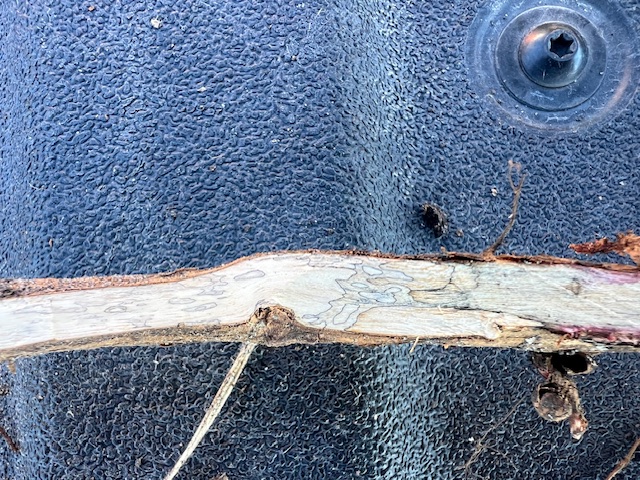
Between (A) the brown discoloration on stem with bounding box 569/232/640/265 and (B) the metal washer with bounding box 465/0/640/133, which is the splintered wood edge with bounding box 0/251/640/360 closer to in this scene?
(A) the brown discoloration on stem with bounding box 569/232/640/265

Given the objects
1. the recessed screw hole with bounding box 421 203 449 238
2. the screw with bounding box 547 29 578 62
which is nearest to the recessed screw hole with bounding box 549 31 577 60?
the screw with bounding box 547 29 578 62

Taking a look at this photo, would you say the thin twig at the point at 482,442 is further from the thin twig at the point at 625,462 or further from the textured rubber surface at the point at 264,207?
the thin twig at the point at 625,462

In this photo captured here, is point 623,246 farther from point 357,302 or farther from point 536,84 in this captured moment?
point 536,84

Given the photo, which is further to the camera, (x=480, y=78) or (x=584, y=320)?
(x=480, y=78)

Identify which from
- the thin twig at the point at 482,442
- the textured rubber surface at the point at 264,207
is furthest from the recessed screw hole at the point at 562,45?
the thin twig at the point at 482,442

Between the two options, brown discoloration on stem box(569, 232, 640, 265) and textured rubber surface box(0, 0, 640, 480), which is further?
textured rubber surface box(0, 0, 640, 480)

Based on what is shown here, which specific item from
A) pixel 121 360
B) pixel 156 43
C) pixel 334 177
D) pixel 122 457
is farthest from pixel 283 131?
pixel 122 457

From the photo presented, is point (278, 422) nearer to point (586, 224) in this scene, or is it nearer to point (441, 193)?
point (441, 193)
